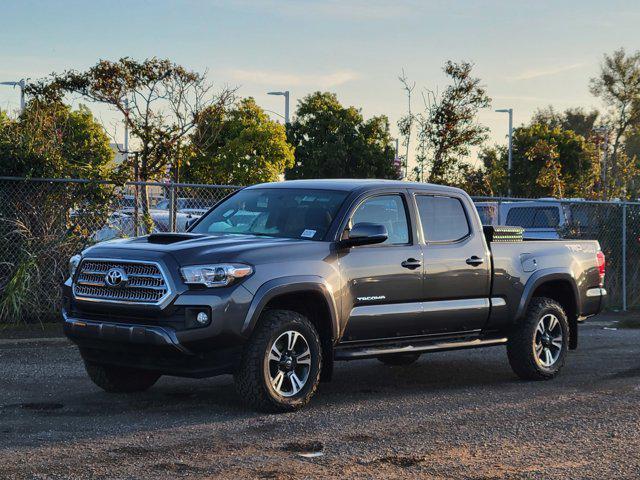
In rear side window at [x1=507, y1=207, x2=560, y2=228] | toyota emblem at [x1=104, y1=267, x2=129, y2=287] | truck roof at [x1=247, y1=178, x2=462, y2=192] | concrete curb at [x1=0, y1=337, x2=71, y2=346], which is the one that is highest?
truck roof at [x1=247, y1=178, x2=462, y2=192]

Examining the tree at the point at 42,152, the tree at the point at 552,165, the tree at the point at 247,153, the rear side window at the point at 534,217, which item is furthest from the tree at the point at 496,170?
the tree at the point at 42,152

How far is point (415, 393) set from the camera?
962cm

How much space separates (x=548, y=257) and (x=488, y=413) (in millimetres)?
2565

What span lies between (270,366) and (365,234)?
1280 millimetres

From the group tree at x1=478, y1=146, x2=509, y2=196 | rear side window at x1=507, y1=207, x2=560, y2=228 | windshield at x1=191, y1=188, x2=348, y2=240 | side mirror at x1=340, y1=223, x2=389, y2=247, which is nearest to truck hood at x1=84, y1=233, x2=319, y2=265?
windshield at x1=191, y1=188, x2=348, y2=240

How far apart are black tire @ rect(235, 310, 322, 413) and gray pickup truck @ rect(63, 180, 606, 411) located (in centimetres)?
1

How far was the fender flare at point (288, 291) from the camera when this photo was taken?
8.05 metres

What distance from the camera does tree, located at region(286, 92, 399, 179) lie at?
172 feet

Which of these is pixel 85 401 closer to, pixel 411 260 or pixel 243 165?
pixel 411 260

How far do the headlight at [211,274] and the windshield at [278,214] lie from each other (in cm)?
98

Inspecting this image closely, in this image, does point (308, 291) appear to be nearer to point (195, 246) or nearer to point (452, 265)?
point (195, 246)

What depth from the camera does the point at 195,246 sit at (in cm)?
820

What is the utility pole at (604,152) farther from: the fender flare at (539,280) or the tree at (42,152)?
the fender flare at (539,280)

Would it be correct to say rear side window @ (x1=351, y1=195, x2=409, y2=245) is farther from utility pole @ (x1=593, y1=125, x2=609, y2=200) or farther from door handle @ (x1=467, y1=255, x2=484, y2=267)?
utility pole @ (x1=593, y1=125, x2=609, y2=200)
